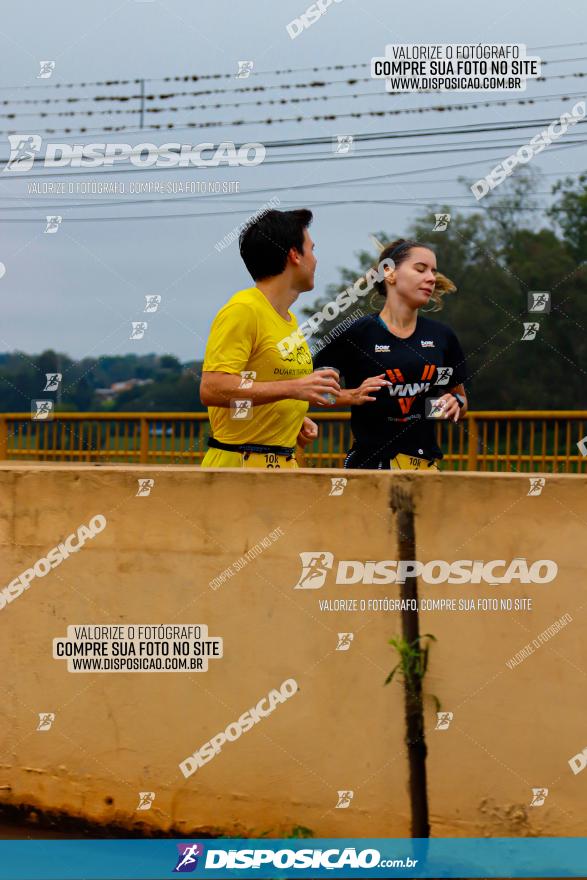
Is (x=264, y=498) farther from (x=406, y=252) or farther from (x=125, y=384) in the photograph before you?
(x=125, y=384)

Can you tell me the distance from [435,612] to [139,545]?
1.08 metres

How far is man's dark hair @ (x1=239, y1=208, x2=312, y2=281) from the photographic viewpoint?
558cm

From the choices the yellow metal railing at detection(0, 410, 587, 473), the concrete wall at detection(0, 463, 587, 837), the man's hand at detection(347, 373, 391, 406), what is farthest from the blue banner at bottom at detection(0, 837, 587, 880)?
the yellow metal railing at detection(0, 410, 587, 473)

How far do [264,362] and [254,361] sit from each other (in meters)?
0.04

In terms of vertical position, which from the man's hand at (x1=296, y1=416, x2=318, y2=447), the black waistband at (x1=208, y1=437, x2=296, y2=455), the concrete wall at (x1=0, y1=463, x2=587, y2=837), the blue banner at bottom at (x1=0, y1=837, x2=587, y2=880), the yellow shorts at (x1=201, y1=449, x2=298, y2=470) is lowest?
the blue banner at bottom at (x1=0, y1=837, x2=587, y2=880)

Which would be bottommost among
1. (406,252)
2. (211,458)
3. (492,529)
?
(492,529)

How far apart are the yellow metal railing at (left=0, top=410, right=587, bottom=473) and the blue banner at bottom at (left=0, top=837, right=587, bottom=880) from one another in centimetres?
550

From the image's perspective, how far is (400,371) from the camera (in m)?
6.12

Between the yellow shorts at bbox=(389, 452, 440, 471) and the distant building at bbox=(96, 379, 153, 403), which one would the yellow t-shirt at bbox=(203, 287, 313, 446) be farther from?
the distant building at bbox=(96, 379, 153, 403)

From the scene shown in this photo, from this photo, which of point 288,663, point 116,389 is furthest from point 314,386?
point 116,389

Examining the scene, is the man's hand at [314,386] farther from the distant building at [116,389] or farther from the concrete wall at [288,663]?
the distant building at [116,389]

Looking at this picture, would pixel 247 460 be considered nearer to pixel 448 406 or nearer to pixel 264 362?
pixel 264 362

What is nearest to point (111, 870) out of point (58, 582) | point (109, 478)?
point (58, 582)

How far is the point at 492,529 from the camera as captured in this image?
4.57 metres
